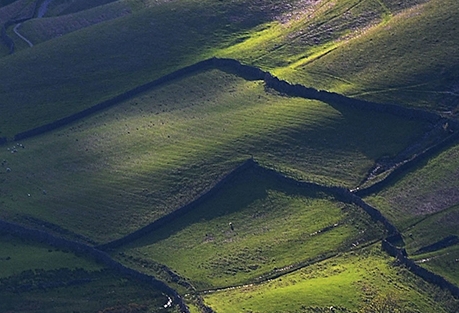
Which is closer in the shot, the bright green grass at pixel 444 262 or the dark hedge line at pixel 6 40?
the bright green grass at pixel 444 262

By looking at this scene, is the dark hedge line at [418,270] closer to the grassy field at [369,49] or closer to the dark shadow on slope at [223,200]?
the dark shadow on slope at [223,200]

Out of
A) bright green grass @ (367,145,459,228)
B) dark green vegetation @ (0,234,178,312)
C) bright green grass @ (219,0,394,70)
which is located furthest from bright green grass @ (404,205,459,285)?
bright green grass @ (219,0,394,70)

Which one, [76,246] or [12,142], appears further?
[12,142]

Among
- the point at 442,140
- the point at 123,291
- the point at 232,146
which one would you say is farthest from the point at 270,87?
the point at 123,291

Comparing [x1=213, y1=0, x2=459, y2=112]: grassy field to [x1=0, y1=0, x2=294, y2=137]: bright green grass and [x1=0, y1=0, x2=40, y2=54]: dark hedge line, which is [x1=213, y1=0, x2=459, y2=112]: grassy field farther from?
[x1=0, y1=0, x2=40, y2=54]: dark hedge line

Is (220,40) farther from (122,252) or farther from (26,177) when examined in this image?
(122,252)

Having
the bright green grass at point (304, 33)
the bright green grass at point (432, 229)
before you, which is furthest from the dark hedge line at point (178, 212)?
the bright green grass at point (304, 33)
